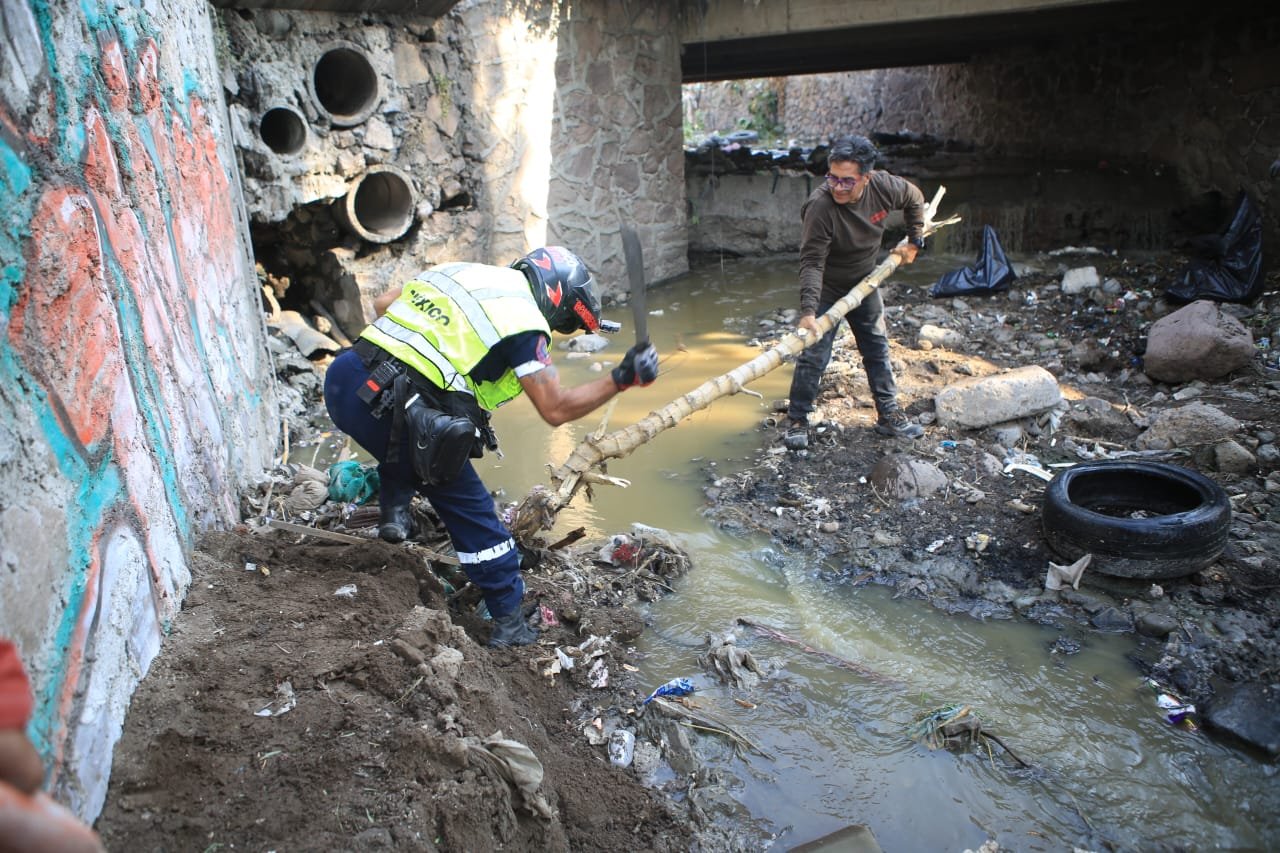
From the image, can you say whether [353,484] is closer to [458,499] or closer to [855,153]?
[458,499]

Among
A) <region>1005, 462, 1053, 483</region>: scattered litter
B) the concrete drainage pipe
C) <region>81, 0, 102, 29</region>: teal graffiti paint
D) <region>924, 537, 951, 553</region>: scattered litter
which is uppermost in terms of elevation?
<region>81, 0, 102, 29</region>: teal graffiti paint

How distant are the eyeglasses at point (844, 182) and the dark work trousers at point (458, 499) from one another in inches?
120

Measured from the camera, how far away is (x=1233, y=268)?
289 inches

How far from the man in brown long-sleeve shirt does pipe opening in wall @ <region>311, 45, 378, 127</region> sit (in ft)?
14.1

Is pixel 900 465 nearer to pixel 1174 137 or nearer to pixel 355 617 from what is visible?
pixel 355 617

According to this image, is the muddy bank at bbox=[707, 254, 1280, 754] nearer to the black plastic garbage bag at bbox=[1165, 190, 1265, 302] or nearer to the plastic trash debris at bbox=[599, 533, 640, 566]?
the black plastic garbage bag at bbox=[1165, 190, 1265, 302]

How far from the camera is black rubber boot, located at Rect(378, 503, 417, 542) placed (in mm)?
3744

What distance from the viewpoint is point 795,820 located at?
2.77 metres

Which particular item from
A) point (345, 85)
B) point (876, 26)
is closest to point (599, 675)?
point (345, 85)

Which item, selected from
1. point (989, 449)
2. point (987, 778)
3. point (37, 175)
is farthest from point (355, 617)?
point (989, 449)

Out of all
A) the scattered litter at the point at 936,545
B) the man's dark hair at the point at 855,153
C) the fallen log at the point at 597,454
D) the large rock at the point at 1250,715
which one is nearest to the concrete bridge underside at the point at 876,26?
the man's dark hair at the point at 855,153

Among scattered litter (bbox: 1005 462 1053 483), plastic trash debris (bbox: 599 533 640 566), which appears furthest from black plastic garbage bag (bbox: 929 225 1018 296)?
plastic trash debris (bbox: 599 533 640 566)

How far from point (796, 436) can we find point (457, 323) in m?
3.15

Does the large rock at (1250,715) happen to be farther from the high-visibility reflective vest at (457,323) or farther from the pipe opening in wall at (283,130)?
the pipe opening in wall at (283,130)
